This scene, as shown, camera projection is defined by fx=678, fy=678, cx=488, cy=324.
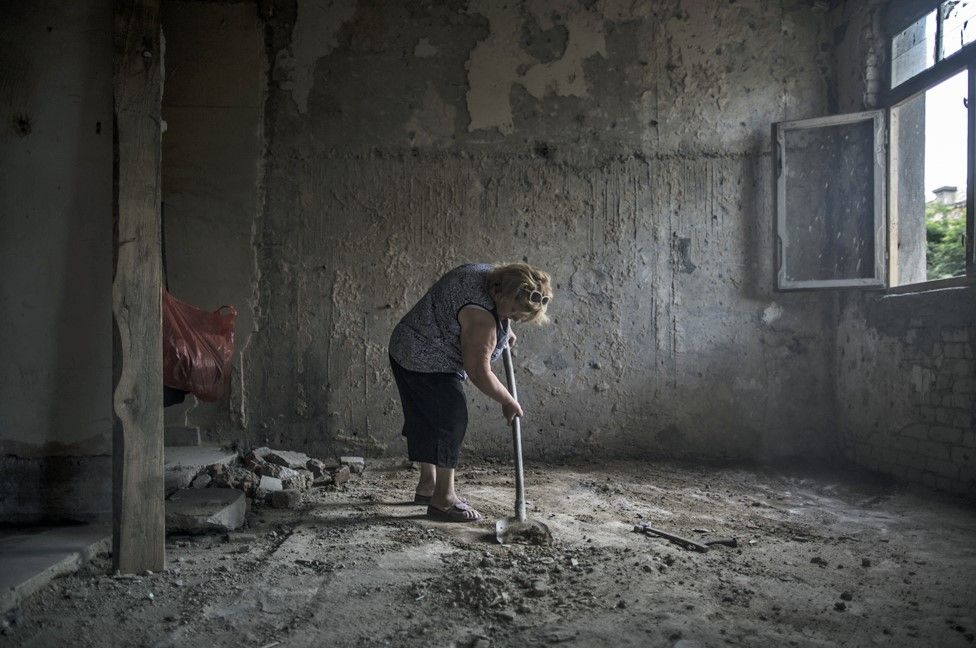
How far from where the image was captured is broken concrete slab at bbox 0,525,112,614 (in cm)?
215

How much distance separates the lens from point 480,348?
3.08 m

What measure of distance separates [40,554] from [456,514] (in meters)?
1.68

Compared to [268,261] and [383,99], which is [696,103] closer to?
[383,99]

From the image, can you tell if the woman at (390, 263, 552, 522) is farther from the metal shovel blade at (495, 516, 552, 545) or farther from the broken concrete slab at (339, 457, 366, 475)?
the broken concrete slab at (339, 457, 366, 475)

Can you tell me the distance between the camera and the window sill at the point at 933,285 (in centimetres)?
375

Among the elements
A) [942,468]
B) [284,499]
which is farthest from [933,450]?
[284,499]

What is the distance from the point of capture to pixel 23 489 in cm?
275

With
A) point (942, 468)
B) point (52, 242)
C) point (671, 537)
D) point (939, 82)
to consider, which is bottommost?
point (671, 537)

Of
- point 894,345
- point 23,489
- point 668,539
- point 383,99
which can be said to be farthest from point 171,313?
point 894,345

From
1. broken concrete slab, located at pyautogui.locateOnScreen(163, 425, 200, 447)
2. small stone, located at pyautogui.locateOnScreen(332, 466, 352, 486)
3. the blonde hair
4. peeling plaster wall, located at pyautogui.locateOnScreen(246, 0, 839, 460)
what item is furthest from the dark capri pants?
broken concrete slab, located at pyautogui.locateOnScreen(163, 425, 200, 447)

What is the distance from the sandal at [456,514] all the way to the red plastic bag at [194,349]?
4.75ft

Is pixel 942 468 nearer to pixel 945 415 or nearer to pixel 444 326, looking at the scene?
pixel 945 415

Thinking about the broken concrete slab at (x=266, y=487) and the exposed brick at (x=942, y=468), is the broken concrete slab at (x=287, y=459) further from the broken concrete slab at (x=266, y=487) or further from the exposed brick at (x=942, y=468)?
the exposed brick at (x=942, y=468)

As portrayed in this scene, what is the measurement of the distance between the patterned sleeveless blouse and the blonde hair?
0.07m
